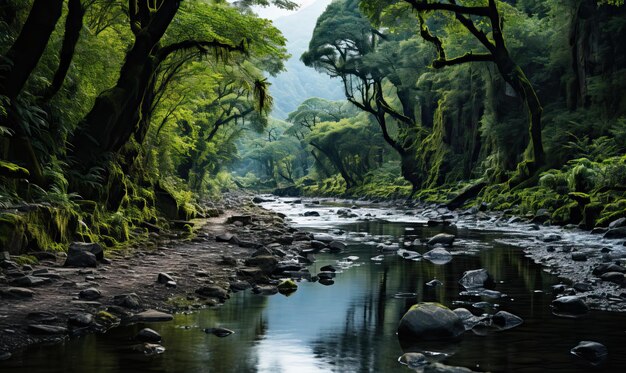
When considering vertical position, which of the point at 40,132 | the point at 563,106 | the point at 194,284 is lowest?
the point at 194,284

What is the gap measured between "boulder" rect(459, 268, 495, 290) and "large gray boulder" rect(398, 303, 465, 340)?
7.58 ft

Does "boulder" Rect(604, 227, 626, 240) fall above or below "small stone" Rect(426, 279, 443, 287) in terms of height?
above

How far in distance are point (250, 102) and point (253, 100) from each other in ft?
57.6

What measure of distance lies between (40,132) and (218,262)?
401 centimetres

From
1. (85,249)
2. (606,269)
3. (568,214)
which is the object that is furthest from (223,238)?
(568,214)

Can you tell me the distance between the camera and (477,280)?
25.3ft

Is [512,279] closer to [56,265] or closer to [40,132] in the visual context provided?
[56,265]

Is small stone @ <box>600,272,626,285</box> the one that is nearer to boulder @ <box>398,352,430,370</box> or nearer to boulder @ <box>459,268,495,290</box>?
boulder @ <box>459,268,495,290</box>

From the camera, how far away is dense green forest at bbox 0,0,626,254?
9883 millimetres

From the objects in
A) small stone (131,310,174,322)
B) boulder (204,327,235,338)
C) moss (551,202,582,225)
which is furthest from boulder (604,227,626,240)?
small stone (131,310,174,322)

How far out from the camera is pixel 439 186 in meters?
36.6

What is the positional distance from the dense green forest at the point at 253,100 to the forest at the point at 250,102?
5 centimetres

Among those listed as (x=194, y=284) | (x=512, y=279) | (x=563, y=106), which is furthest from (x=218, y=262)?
(x=563, y=106)

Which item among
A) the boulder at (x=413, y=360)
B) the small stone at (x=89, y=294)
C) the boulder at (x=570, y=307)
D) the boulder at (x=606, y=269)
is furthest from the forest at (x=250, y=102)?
the boulder at (x=606, y=269)
